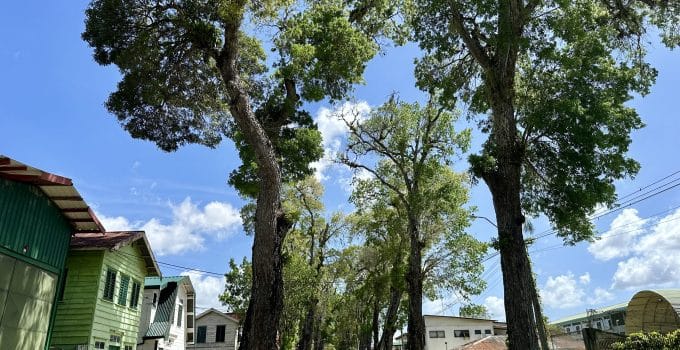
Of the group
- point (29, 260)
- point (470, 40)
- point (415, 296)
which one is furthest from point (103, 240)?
point (470, 40)

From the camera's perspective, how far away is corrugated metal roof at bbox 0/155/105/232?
1148cm

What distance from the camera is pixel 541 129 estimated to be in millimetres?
10555

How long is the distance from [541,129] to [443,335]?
47951 mm

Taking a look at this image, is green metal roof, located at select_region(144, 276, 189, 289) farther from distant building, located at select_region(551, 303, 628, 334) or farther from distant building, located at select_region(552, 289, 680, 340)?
distant building, located at select_region(551, 303, 628, 334)

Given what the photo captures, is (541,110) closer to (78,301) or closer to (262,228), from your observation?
(262,228)

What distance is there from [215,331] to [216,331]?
0.09m

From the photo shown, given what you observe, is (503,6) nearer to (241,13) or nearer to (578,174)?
(578,174)

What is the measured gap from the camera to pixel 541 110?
34.6 feet

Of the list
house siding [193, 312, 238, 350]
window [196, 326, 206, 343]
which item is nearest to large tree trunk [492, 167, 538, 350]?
house siding [193, 312, 238, 350]

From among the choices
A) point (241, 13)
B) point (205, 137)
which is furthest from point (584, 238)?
point (205, 137)

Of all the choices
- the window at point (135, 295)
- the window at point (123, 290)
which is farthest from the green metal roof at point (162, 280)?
the window at point (123, 290)

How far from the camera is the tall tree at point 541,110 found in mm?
9984

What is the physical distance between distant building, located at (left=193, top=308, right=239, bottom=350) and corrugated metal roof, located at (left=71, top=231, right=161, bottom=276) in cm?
2002

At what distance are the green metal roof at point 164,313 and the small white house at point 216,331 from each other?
1303 centimetres
